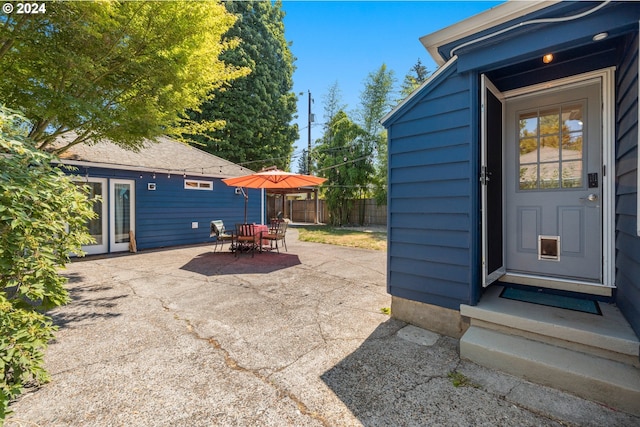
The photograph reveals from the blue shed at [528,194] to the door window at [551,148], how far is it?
11 millimetres

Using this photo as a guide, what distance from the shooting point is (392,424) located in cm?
162

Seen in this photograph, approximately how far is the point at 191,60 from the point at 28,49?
2040mm

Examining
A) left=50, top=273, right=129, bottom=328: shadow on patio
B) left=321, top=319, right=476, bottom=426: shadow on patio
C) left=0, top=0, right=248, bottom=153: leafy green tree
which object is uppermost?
left=0, top=0, right=248, bottom=153: leafy green tree

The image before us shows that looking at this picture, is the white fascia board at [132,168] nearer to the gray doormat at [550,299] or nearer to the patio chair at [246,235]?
the patio chair at [246,235]

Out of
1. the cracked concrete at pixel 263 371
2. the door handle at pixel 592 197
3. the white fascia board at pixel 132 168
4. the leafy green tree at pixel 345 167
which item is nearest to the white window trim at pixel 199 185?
the white fascia board at pixel 132 168

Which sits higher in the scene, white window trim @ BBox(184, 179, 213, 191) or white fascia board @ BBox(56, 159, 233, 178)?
white fascia board @ BBox(56, 159, 233, 178)

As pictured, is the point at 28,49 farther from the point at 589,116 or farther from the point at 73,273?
the point at 589,116

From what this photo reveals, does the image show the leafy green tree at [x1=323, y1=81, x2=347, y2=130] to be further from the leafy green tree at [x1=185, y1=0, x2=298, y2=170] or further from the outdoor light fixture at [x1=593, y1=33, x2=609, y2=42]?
the outdoor light fixture at [x1=593, y1=33, x2=609, y2=42]

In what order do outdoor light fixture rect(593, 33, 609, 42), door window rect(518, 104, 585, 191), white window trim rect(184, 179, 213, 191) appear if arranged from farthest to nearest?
1. white window trim rect(184, 179, 213, 191)
2. door window rect(518, 104, 585, 191)
3. outdoor light fixture rect(593, 33, 609, 42)

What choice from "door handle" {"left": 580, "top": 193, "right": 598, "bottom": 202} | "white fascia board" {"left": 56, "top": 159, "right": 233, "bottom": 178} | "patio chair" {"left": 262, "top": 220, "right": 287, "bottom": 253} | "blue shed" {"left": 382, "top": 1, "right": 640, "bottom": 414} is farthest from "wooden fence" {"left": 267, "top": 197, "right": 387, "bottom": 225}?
"door handle" {"left": 580, "top": 193, "right": 598, "bottom": 202}

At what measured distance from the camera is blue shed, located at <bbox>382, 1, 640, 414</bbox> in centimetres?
196

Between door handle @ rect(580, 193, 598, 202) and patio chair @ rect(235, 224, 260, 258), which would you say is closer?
door handle @ rect(580, 193, 598, 202)

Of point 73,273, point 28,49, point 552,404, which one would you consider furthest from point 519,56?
point 73,273

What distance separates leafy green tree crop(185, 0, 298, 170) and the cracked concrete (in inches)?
544
